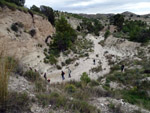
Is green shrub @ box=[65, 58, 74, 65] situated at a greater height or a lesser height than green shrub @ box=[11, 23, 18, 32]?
lesser

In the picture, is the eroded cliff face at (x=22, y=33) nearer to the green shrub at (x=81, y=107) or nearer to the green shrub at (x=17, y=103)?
the green shrub at (x=17, y=103)

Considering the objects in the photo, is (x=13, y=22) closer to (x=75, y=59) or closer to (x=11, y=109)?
(x=75, y=59)

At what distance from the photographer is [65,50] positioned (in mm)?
28078

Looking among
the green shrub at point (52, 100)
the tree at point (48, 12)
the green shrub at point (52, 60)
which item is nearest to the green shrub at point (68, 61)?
the green shrub at point (52, 60)

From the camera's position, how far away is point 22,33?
22.3 metres

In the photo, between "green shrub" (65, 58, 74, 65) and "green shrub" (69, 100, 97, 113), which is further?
"green shrub" (65, 58, 74, 65)

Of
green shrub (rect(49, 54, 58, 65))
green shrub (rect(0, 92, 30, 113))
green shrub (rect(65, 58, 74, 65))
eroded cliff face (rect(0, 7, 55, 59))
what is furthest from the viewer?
green shrub (rect(65, 58, 74, 65))

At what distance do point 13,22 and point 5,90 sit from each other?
69.3ft

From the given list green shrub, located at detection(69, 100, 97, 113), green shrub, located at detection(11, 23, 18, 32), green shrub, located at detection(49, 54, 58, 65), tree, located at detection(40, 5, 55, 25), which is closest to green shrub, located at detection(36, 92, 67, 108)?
green shrub, located at detection(69, 100, 97, 113)

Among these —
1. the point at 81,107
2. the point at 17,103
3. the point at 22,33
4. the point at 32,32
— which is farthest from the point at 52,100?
the point at 32,32

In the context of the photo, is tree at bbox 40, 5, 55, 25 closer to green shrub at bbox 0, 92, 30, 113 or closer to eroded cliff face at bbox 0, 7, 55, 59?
eroded cliff face at bbox 0, 7, 55, 59

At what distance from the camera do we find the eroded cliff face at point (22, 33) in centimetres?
1909

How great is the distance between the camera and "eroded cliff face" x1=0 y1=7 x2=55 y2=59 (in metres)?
19.1

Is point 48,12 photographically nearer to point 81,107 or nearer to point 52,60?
point 52,60
